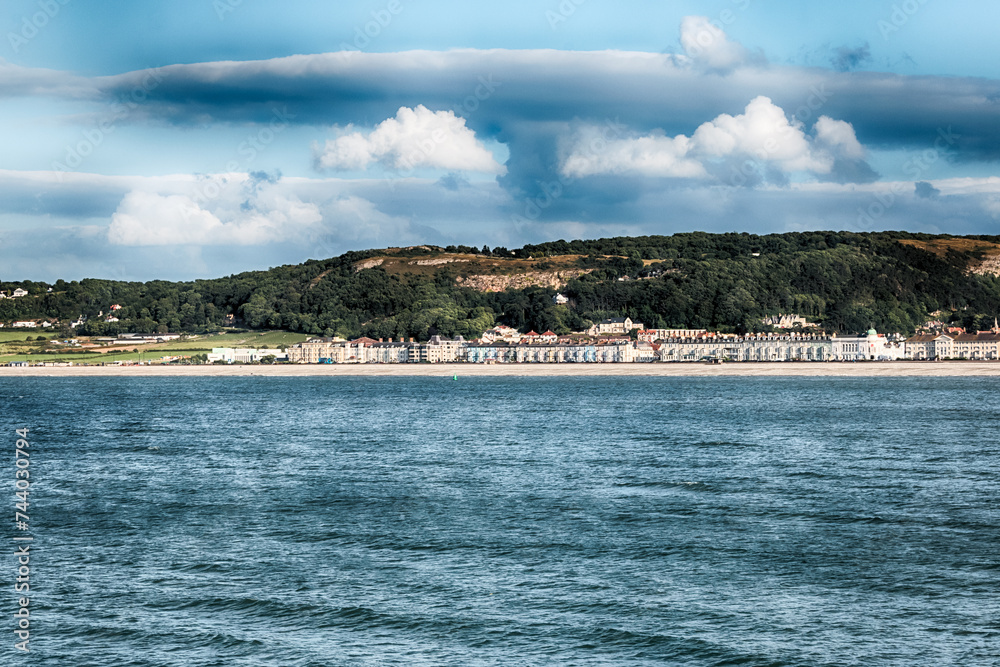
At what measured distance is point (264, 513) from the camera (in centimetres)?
2156

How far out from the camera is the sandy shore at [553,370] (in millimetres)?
112000

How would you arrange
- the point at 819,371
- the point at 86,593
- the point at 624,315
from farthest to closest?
the point at 624,315, the point at 819,371, the point at 86,593

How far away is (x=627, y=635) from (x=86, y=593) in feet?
27.4

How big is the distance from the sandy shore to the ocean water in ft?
253

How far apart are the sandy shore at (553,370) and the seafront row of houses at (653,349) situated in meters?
14.3

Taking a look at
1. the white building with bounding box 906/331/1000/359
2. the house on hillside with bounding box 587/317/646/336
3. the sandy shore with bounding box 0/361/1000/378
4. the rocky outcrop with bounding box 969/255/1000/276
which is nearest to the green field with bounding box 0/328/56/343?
the sandy shore with bounding box 0/361/1000/378

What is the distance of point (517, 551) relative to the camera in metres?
17.5

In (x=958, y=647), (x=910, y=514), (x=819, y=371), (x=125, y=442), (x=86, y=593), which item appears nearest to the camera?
(x=958, y=647)

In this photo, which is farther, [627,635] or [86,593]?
[86,593]

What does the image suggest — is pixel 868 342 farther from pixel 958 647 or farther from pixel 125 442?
pixel 958 647

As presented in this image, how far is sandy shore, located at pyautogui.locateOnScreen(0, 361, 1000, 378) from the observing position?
11200 cm

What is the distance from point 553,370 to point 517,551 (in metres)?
109

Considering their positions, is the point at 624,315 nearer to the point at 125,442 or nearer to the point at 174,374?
the point at 174,374

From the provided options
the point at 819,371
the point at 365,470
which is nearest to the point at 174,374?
the point at 819,371
